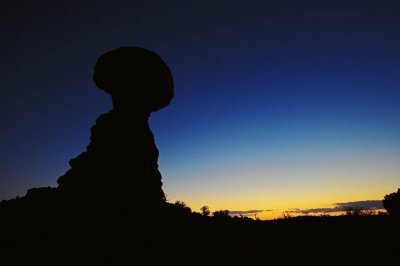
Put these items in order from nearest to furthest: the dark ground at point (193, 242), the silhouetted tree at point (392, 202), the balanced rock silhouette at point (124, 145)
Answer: the dark ground at point (193, 242)
the balanced rock silhouette at point (124, 145)
the silhouetted tree at point (392, 202)

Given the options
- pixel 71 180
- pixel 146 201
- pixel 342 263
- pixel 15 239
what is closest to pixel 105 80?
pixel 71 180

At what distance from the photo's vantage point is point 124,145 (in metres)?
29.4

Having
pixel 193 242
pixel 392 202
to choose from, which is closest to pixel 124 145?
pixel 193 242

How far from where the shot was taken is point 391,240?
14.9 metres

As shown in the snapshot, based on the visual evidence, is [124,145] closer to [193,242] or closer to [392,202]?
[193,242]

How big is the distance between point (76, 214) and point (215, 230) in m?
11.8

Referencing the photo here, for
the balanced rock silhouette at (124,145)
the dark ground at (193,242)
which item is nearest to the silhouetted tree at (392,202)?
the dark ground at (193,242)

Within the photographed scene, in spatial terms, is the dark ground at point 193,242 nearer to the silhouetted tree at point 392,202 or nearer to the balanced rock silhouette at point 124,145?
the balanced rock silhouette at point 124,145

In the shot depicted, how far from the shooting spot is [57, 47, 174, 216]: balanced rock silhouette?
27.8 metres

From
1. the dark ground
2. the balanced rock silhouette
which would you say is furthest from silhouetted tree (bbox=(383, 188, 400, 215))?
the balanced rock silhouette

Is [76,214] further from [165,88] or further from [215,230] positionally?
[165,88]

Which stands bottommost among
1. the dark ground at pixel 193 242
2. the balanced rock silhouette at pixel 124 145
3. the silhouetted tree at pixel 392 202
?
the dark ground at pixel 193 242

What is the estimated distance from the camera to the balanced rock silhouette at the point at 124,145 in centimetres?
2777

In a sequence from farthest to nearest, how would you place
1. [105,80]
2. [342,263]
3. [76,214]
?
[105,80]
[76,214]
[342,263]
